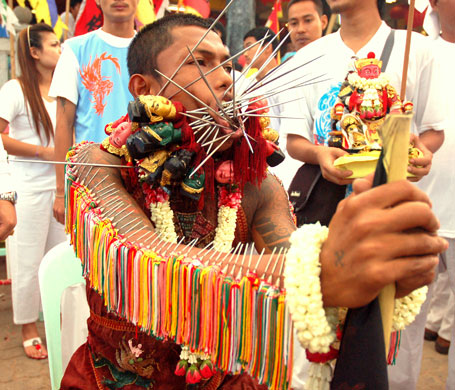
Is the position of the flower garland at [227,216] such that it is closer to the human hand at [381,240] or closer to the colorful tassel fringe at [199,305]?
the colorful tassel fringe at [199,305]

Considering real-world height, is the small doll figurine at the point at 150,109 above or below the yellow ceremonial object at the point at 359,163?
→ above

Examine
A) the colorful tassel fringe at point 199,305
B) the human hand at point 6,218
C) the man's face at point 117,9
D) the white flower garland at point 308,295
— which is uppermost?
the man's face at point 117,9

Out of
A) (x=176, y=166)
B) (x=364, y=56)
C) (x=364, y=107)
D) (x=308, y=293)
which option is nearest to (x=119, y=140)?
(x=176, y=166)

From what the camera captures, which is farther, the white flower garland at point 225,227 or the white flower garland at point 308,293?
the white flower garland at point 225,227

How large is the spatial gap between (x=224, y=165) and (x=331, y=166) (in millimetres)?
701

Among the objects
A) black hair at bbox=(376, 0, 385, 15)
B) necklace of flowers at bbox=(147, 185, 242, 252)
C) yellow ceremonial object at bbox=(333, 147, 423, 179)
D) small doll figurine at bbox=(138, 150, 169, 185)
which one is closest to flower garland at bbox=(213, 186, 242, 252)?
necklace of flowers at bbox=(147, 185, 242, 252)

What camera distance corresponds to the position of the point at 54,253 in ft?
6.38

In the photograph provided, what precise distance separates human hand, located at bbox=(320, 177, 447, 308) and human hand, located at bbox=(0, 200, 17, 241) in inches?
57.9

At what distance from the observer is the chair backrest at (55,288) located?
1.84 meters

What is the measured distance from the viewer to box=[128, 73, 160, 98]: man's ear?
1501 millimetres

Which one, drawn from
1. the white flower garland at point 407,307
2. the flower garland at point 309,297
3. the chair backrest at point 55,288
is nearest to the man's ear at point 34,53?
the chair backrest at point 55,288

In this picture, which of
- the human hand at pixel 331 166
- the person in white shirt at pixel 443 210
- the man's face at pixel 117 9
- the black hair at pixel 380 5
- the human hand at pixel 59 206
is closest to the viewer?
the human hand at pixel 331 166

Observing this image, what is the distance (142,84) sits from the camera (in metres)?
1.52

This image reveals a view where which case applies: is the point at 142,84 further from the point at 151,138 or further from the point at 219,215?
the point at 219,215
